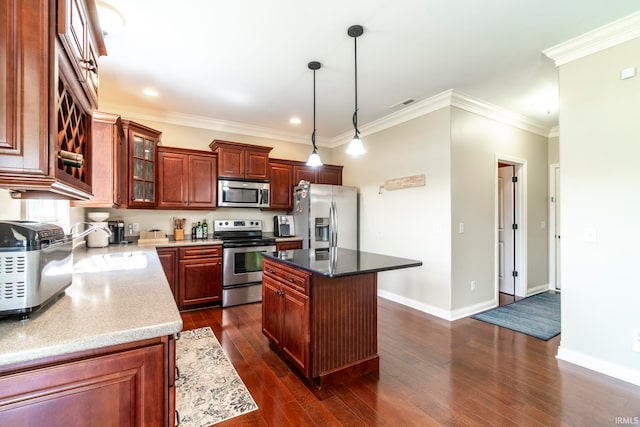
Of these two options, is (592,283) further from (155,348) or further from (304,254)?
(155,348)

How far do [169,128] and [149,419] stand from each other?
4114 millimetres

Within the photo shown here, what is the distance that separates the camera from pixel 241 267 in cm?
407

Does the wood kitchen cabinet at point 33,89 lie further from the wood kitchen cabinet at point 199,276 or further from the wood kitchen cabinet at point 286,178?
the wood kitchen cabinet at point 286,178

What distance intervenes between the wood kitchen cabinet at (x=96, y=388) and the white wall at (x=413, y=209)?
3.23 metres

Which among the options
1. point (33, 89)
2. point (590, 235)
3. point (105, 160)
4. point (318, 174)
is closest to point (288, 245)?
point (318, 174)

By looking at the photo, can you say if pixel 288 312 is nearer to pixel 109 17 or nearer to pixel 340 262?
pixel 340 262

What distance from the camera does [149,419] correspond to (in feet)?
3.38

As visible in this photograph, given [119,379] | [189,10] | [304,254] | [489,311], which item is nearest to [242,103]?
[189,10]

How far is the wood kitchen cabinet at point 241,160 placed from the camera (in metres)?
4.27

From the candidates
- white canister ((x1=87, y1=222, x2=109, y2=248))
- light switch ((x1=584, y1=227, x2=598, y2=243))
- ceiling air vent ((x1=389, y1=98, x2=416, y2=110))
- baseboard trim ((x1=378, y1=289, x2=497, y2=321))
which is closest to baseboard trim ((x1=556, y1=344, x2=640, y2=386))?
light switch ((x1=584, y1=227, x2=598, y2=243))

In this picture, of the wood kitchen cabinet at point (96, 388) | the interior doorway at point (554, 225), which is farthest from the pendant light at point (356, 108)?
the interior doorway at point (554, 225)

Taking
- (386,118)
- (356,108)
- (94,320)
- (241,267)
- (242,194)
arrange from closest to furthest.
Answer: (94,320), (356,108), (241,267), (386,118), (242,194)

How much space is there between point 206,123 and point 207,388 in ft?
12.0

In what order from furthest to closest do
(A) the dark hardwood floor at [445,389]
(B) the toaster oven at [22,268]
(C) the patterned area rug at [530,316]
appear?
1. (C) the patterned area rug at [530,316]
2. (A) the dark hardwood floor at [445,389]
3. (B) the toaster oven at [22,268]
